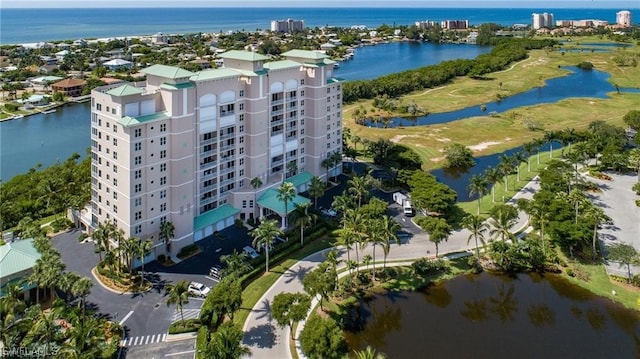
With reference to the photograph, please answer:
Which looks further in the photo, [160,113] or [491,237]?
[491,237]

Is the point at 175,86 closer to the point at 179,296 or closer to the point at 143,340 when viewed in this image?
the point at 179,296

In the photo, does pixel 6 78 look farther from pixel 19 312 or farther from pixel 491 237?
pixel 491 237

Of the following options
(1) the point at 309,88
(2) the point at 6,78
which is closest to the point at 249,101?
(1) the point at 309,88

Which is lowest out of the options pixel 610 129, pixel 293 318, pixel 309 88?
pixel 293 318

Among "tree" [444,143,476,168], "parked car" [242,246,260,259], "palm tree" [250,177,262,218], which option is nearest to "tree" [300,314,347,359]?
"parked car" [242,246,260,259]

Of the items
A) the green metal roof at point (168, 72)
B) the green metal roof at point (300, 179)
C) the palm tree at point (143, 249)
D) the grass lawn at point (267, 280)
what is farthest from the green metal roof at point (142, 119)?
the green metal roof at point (300, 179)

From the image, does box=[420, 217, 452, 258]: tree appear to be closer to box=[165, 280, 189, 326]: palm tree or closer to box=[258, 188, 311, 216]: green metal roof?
box=[258, 188, 311, 216]: green metal roof
